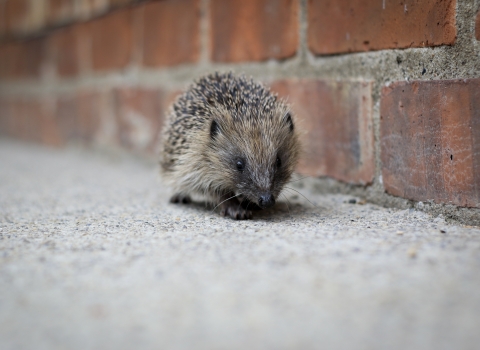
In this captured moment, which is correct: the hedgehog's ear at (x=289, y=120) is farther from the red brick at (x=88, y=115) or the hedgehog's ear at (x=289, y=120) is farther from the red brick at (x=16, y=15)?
the red brick at (x=16, y=15)

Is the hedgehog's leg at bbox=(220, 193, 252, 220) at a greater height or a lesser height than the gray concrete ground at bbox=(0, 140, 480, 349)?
greater

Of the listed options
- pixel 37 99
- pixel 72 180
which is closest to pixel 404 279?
pixel 72 180

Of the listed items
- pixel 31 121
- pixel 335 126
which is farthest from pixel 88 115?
pixel 335 126

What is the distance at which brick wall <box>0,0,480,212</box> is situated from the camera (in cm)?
229

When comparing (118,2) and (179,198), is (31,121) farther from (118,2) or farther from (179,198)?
(179,198)

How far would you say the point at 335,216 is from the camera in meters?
2.53

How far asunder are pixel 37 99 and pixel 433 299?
5.56 m

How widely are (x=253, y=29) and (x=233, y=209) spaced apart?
1.27 metres

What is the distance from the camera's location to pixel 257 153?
2.67 meters

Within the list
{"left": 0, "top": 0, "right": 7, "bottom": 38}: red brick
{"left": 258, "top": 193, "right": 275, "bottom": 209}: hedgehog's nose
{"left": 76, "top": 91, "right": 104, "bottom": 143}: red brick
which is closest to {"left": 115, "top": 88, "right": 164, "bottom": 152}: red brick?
{"left": 76, "top": 91, "right": 104, "bottom": 143}: red brick

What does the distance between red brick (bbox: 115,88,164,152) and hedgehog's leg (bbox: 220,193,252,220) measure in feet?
5.32

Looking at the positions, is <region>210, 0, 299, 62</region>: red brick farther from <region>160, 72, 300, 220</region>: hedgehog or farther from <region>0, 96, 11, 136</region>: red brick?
<region>0, 96, 11, 136</region>: red brick

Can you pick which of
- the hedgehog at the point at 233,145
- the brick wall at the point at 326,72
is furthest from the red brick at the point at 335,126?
the hedgehog at the point at 233,145

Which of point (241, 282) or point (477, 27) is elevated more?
point (477, 27)
